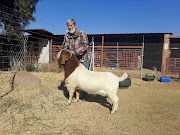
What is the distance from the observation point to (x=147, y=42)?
516 inches

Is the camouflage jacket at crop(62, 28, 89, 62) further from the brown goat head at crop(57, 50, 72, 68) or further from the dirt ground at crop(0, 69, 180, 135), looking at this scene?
the dirt ground at crop(0, 69, 180, 135)

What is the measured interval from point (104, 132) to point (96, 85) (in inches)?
36.6

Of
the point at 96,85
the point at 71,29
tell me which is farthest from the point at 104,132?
the point at 71,29

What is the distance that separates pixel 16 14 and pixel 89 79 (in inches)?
378

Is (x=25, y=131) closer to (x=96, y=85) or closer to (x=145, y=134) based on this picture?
(x=96, y=85)

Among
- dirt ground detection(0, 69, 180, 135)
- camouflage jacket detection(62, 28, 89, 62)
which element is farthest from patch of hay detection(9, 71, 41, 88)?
camouflage jacket detection(62, 28, 89, 62)

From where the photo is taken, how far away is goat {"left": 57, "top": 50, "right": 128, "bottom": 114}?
2666 millimetres

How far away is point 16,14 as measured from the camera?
9.30 meters

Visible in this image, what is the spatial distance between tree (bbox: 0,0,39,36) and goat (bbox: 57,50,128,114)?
→ 24.7 feet

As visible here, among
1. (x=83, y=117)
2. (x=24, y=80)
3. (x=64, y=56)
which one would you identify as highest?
(x=64, y=56)

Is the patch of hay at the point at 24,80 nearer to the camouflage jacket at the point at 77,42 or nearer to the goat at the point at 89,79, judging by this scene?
the goat at the point at 89,79

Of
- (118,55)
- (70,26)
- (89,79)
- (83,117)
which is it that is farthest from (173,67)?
(83,117)

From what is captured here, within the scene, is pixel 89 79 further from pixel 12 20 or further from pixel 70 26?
pixel 12 20

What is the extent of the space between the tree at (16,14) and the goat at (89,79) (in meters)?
7.54
